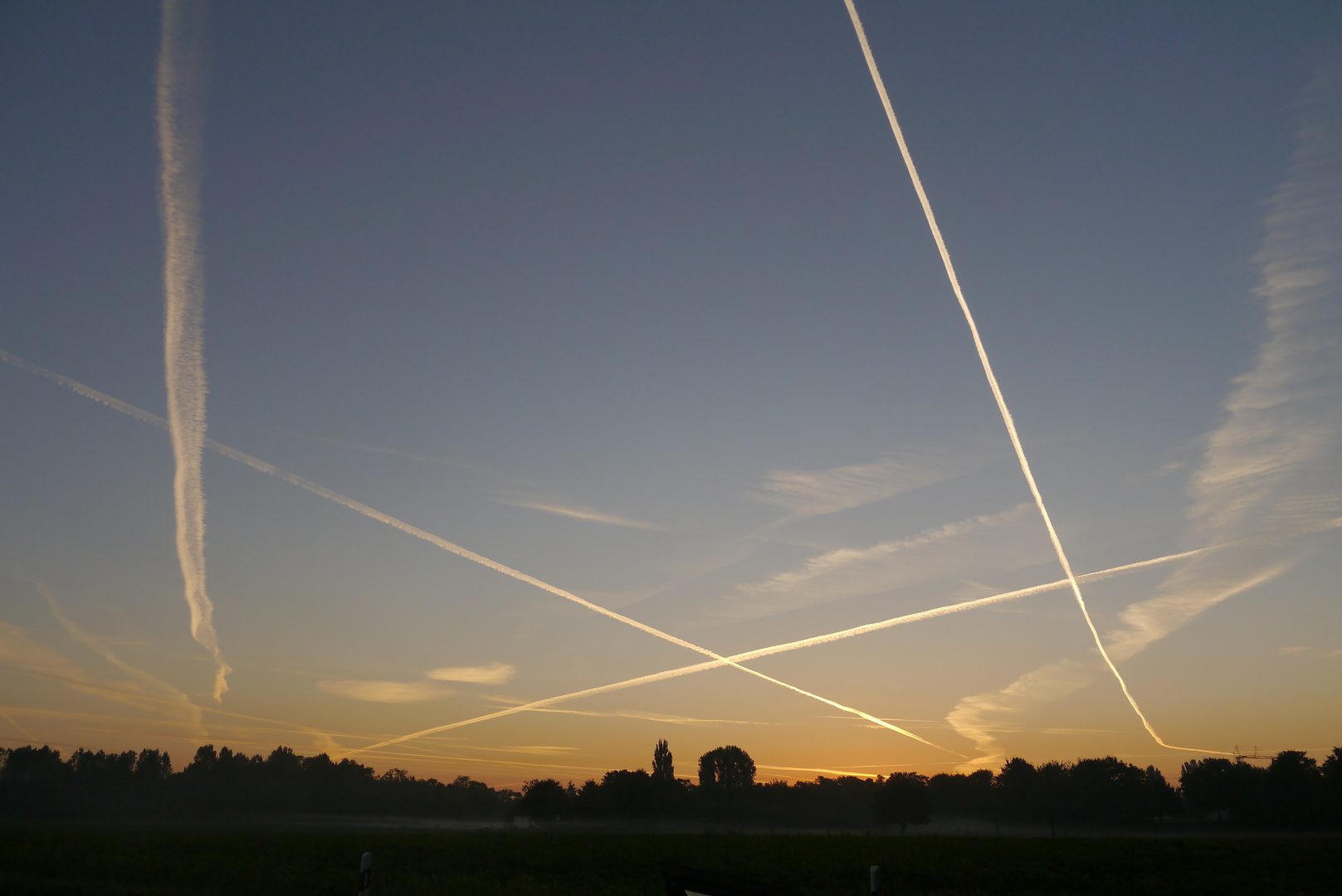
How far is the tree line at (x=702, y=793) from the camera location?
126 m

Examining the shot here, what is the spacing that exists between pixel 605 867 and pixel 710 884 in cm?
3738

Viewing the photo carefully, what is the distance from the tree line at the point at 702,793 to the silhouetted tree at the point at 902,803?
0.77 feet

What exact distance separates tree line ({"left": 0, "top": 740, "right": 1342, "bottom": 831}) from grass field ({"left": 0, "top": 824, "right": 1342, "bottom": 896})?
92212 mm

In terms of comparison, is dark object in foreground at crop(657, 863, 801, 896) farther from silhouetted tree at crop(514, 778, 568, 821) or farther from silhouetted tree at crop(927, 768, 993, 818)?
silhouetted tree at crop(927, 768, 993, 818)

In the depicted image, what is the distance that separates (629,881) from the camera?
3434 centimetres

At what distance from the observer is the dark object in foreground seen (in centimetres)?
682

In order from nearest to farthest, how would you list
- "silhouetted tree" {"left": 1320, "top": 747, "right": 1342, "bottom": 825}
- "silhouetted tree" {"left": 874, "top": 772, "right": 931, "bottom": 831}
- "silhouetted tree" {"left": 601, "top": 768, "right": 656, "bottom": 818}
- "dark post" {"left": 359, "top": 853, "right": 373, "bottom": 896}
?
"dark post" {"left": 359, "top": 853, "right": 373, "bottom": 896} < "silhouetted tree" {"left": 1320, "top": 747, "right": 1342, "bottom": 825} < "silhouetted tree" {"left": 601, "top": 768, "right": 656, "bottom": 818} < "silhouetted tree" {"left": 874, "top": 772, "right": 931, "bottom": 831}

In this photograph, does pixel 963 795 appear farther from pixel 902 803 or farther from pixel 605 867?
pixel 605 867

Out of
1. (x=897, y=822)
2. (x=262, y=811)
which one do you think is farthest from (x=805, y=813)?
(x=262, y=811)

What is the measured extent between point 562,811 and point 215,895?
119185mm

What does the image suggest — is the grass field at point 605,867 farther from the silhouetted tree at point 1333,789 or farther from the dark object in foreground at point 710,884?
the silhouetted tree at point 1333,789

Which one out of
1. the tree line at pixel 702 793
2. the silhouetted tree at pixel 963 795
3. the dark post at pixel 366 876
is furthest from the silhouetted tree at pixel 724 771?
the dark post at pixel 366 876

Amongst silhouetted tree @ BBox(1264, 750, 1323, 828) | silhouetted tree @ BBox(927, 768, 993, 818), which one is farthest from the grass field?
silhouetted tree @ BBox(927, 768, 993, 818)

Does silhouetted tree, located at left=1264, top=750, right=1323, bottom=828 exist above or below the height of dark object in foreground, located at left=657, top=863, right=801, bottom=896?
below
